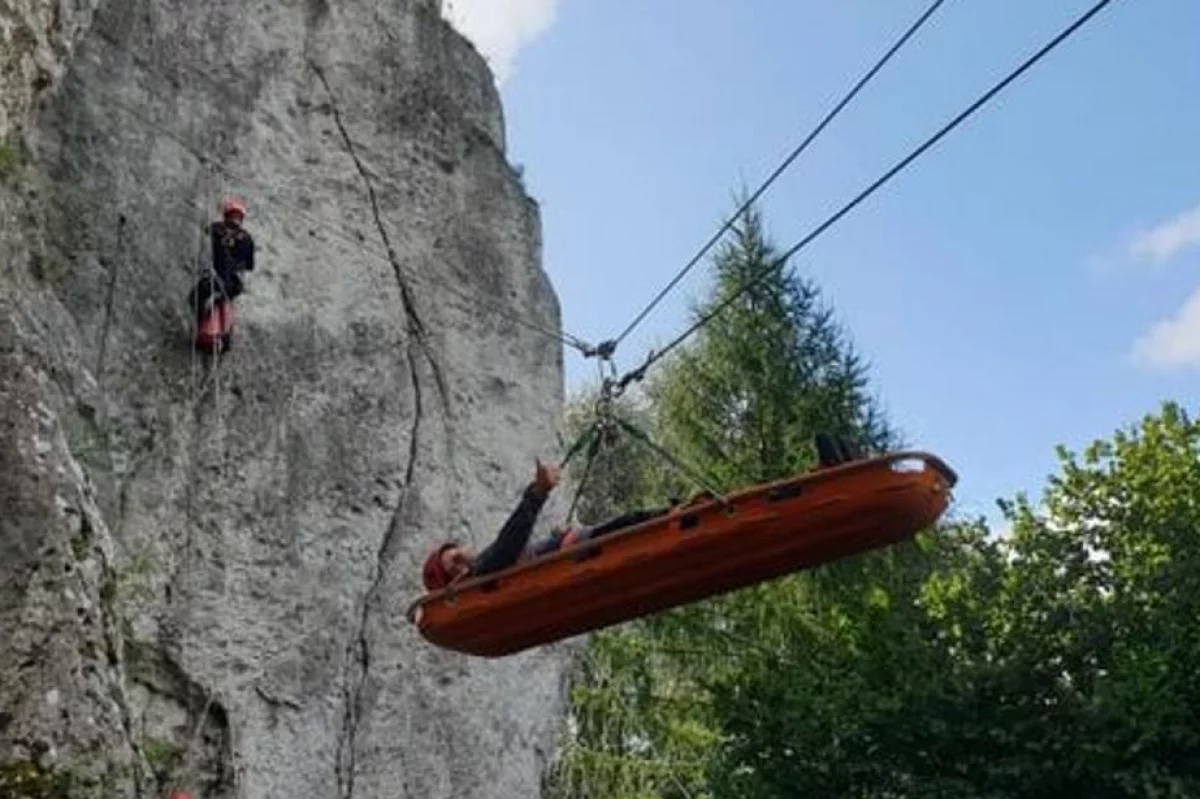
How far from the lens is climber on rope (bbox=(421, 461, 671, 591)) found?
262 inches

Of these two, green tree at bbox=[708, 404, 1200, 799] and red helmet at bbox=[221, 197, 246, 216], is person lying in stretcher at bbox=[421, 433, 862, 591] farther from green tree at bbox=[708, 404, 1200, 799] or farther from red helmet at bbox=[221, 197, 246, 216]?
green tree at bbox=[708, 404, 1200, 799]

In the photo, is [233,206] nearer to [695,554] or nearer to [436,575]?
[436,575]

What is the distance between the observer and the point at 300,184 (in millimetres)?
10547

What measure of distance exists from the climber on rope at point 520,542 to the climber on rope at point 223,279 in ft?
9.29

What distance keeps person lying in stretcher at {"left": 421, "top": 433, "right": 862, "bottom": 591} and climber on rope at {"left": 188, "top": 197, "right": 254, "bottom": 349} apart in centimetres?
279

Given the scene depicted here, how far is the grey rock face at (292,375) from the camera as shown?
27.8 ft

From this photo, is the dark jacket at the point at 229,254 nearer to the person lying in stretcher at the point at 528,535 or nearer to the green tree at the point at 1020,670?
the person lying in stretcher at the point at 528,535

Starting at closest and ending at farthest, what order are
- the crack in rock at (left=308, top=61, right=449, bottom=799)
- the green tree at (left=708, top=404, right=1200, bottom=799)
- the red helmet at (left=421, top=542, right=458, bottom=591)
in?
the red helmet at (left=421, top=542, right=458, bottom=591), the crack in rock at (left=308, top=61, right=449, bottom=799), the green tree at (left=708, top=404, right=1200, bottom=799)

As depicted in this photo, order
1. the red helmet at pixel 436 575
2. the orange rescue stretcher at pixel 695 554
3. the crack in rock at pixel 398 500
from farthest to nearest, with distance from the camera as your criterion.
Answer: the crack in rock at pixel 398 500 < the red helmet at pixel 436 575 < the orange rescue stretcher at pixel 695 554

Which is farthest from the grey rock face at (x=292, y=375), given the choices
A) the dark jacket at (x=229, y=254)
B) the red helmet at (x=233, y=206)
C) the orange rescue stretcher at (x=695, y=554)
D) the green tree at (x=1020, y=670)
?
the green tree at (x=1020, y=670)

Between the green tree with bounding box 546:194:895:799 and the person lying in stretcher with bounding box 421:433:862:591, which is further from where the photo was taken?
the green tree with bounding box 546:194:895:799

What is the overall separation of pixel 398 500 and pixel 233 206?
212 centimetres

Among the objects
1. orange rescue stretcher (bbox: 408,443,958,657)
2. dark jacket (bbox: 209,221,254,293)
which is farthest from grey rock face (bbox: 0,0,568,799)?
orange rescue stretcher (bbox: 408,443,958,657)

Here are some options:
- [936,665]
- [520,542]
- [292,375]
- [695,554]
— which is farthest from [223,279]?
[936,665]
